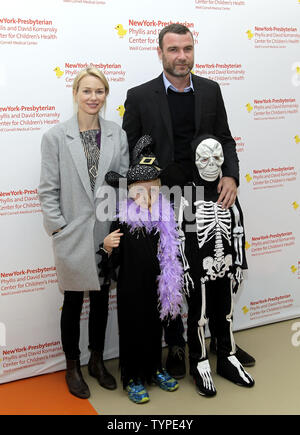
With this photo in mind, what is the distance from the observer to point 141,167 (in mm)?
2381

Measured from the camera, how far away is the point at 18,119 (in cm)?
270

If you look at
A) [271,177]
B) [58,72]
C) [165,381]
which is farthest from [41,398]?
[271,177]

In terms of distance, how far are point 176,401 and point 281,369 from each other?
0.73 metres

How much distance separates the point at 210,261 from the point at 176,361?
0.68 m

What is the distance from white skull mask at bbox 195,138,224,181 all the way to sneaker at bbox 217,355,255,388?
3.38ft

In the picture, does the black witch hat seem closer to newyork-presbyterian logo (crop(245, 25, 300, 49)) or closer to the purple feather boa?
the purple feather boa

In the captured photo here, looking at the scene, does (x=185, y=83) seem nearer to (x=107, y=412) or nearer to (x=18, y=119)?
(x=18, y=119)

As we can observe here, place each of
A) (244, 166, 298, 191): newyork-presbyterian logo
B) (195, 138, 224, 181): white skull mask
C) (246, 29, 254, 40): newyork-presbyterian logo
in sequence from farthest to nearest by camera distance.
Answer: (244, 166, 298, 191): newyork-presbyterian logo
(246, 29, 254, 40): newyork-presbyterian logo
(195, 138, 224, 181): white skull mask

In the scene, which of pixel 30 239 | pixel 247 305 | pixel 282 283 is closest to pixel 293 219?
pixel 282 283

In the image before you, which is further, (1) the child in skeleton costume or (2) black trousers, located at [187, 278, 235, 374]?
(2) black trousers, located at [187, 278, 235, 374]

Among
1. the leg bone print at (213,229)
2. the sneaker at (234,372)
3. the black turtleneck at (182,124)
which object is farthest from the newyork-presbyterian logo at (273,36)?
the sneaker at (234,372)

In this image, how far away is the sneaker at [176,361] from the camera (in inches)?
110

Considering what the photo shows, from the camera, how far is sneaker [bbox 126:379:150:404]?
8.20ft

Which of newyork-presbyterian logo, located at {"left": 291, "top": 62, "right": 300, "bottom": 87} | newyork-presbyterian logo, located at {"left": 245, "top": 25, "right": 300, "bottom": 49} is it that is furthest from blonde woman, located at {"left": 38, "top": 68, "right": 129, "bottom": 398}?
newyork-presbyterian logo, located at {"left": 291, "top": 62, "right": 300, "bottom": 87}
